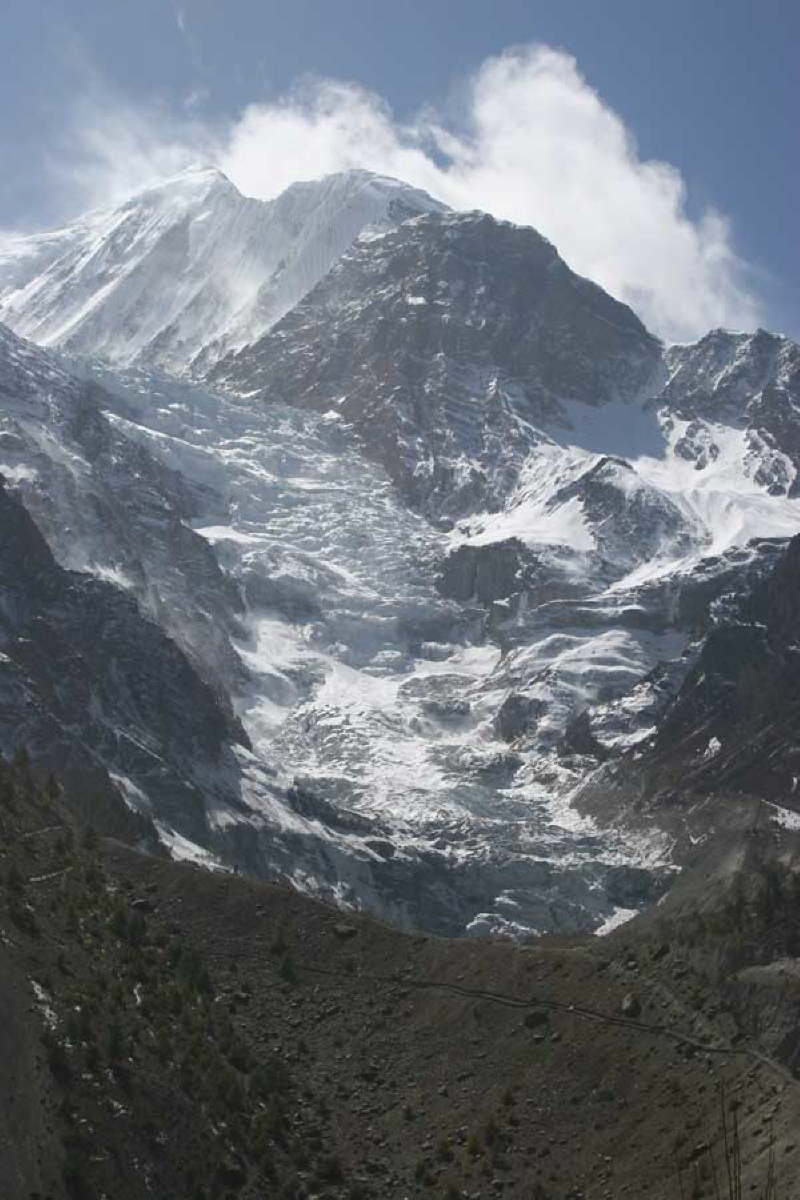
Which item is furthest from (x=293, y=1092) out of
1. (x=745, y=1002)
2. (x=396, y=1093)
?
(x=745, y=1002)

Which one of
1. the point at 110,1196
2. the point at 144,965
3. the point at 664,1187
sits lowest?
the point at 664,1187

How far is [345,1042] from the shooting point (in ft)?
316

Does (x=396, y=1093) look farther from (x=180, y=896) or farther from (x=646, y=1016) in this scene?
(x=180, y=896)

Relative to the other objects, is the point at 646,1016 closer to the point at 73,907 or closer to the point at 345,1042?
the point at 345,1042

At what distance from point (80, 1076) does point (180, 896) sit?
2732cm

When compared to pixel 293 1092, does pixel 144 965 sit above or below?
above

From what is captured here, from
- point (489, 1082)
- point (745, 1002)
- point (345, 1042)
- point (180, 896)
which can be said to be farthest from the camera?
point (180, 896)

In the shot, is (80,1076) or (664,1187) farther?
(80,1076)

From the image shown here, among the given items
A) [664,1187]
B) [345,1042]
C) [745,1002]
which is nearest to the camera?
[664,1187]

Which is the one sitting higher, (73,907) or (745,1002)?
(73,907)

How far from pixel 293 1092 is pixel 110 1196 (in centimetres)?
1428

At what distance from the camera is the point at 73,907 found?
102 meters

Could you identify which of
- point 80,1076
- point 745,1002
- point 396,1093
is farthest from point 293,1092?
point 745,1002

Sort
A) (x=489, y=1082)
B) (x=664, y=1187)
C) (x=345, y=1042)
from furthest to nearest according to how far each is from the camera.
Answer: (x=345, y=1042) → (x=489, y=1082) → (x=664, y=1187)
